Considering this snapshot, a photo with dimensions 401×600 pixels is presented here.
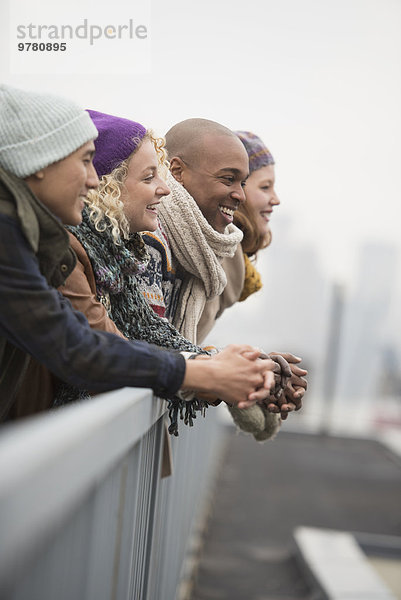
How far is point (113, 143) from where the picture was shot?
78.9 inches

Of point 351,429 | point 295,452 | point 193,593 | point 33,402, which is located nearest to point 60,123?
point 33,402

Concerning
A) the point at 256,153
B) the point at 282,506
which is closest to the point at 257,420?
the point at 256,153

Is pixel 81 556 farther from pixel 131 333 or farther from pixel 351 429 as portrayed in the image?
pixel 351 429

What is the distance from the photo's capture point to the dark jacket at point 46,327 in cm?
139

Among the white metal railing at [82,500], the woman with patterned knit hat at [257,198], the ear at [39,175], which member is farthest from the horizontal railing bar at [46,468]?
the woman with patterned knit hat at [257,198]

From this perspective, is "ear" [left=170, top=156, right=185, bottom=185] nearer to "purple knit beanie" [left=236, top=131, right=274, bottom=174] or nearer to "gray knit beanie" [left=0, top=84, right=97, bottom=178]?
"purple knit beanie" [left=236, top=131, right=274, bottom=174]

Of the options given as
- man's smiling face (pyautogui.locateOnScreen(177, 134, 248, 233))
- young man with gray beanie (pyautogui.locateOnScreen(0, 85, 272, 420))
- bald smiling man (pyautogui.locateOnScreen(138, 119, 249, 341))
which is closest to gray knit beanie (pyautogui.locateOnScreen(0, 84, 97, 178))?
young man with gray beanie (pyautogui.locateOnScreen(0, 85, 272, 420))

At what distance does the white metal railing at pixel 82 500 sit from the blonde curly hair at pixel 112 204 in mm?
446

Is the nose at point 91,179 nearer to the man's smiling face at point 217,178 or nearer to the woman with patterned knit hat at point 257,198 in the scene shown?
the man's smiling face at point 217,178

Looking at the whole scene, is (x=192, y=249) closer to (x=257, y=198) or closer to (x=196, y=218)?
(x=196, y=218)

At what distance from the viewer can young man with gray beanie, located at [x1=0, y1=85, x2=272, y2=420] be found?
1.40 m

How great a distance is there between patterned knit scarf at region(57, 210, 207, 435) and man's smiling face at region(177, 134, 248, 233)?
408 millimetres

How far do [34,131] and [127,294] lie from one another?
555 mm

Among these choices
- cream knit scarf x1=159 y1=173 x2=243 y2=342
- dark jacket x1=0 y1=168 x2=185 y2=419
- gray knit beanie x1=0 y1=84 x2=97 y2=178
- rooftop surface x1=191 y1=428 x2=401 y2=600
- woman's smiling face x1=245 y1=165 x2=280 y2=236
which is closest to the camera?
dark jacket x1=0 y1=168 x2=185 y2=419
